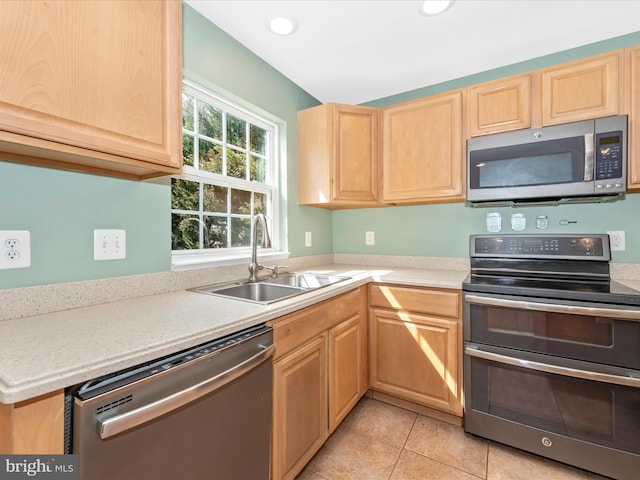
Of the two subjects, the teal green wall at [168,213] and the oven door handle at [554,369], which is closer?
the teal green wall at [168,213]

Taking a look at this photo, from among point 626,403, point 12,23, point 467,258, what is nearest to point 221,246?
point 12,23

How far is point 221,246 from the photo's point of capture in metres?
1.90

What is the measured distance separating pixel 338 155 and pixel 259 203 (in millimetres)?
698

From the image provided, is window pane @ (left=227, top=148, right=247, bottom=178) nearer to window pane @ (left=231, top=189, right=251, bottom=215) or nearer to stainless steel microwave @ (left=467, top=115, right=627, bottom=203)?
window pane @ (left=231, top=189, right=251, bottom=215)

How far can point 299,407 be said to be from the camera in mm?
1353

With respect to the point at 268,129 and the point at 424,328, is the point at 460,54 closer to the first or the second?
the point at 268,129

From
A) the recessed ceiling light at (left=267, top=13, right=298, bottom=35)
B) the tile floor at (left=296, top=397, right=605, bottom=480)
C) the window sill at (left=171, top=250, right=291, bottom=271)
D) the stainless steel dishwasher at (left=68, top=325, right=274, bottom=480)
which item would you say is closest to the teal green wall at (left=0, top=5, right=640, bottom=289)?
the window sill at (left=171, top=250, right=291, bottom=271)

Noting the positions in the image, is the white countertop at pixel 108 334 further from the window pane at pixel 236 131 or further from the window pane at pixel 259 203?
the window pane at pixel 236 131

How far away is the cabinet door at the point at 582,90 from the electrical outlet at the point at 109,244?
2.36 meters

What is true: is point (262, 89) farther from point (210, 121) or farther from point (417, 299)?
point (417, 299)

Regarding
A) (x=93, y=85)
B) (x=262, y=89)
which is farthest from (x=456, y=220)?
(x=93, y=85)

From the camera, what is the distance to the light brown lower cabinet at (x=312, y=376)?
124cm

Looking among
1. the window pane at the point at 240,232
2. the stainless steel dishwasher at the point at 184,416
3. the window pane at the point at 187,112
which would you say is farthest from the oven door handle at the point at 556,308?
the window pane at the point at 187,112

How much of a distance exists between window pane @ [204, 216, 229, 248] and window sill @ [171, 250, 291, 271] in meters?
0.07
